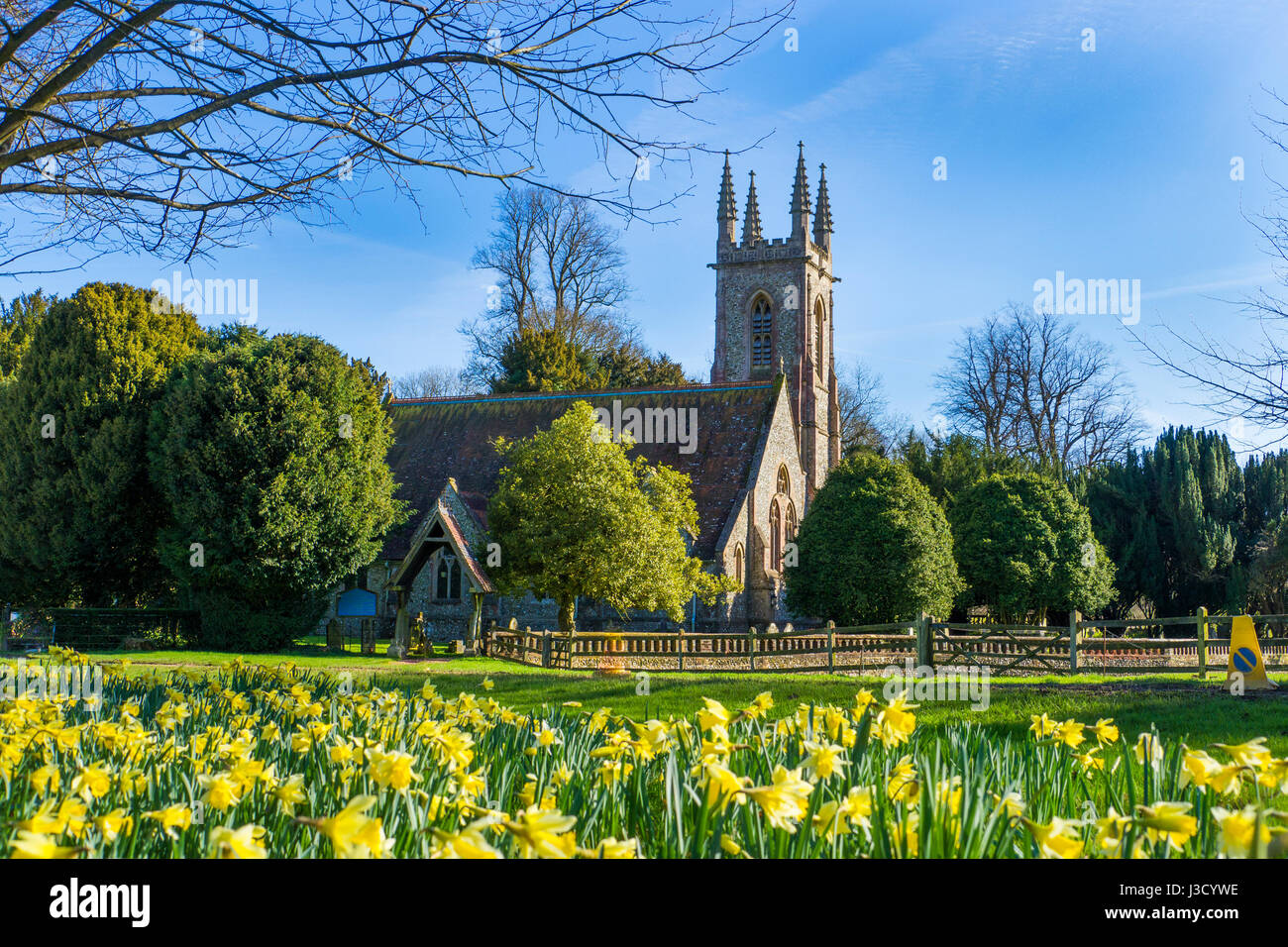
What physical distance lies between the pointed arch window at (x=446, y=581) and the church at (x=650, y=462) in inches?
1.8

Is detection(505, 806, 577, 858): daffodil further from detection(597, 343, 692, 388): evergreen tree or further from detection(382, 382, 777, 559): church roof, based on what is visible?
detection(597, 343, 692, 388): evergreen tree

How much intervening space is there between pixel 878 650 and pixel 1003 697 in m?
7.88

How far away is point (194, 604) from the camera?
25.9 metres

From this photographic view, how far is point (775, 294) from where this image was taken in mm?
50344

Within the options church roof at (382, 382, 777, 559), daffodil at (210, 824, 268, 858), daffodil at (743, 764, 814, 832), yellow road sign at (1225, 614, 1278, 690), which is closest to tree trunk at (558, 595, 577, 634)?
church roof at (382, 382, 777, 559)

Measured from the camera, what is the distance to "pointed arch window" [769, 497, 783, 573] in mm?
33469

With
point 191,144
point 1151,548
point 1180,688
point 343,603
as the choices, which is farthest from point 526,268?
point 191,144

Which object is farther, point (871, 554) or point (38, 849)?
point (871, 554)

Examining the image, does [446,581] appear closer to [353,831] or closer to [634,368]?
[634,368]

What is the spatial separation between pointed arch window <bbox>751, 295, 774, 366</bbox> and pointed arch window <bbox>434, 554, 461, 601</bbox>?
2492 cm
